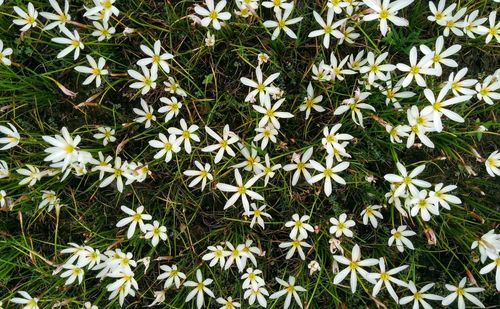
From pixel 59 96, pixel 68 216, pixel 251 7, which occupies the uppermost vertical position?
pixel 251 7

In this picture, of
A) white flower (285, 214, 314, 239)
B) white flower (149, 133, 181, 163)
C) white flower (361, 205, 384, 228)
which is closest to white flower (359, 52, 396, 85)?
white flower (361, 205, 384, 228)

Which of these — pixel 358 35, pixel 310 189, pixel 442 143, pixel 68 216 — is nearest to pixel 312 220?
pixel 310 189

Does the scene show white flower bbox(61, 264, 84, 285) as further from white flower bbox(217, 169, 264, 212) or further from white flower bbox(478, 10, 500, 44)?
white flower bbox(478, 10, 500, 44)

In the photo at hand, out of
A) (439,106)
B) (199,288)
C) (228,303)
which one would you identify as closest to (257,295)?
(228,303)

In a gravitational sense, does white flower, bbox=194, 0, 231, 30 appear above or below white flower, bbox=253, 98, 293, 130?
above

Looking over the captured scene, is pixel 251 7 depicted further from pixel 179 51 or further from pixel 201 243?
pixel 201 243

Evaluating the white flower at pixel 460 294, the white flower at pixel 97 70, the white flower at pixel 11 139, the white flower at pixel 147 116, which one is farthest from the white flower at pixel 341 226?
the white flower at pixel 11 139
